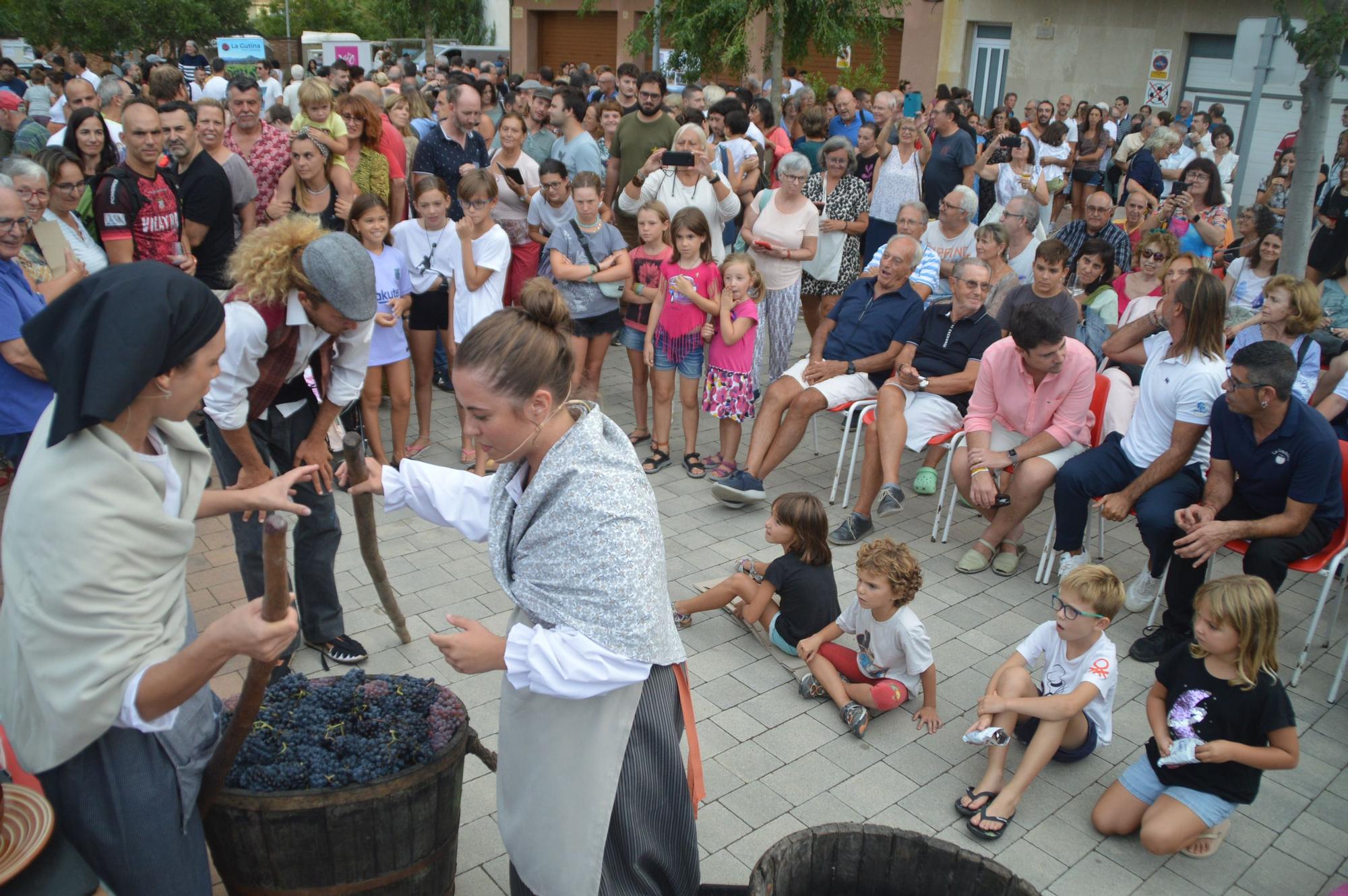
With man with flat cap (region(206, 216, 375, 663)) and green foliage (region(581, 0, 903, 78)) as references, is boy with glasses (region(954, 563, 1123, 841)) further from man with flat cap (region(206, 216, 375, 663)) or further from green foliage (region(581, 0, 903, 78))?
green foliage (region(581, 0, 903, 78))

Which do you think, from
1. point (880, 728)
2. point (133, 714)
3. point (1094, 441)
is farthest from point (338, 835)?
point (1094, 441)

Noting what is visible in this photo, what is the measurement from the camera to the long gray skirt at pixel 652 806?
99.8 inches

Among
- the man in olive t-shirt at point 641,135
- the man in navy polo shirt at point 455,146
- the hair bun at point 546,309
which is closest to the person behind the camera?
the hair bun at point 546,309

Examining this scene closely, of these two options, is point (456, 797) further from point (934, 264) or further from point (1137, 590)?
point (934, 264)

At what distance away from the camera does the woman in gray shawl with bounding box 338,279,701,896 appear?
230 centimetres

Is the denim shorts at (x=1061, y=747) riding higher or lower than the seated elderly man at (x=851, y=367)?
lower

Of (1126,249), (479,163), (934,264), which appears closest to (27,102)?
(479,163)

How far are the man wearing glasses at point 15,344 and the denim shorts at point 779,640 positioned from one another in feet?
11.1

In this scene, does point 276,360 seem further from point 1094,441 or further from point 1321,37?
point 1321,37

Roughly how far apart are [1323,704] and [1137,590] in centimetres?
100

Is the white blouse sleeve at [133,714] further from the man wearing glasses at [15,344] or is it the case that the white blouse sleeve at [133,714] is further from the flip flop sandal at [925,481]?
the flip flop sandal at [925,481]

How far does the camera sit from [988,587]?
5.59 metres

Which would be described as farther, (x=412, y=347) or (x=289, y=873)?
(x=412, y=347)

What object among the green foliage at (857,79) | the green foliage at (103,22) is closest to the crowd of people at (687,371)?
the green foliage at (857,79)
